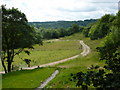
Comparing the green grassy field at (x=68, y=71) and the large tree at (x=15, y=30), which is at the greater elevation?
the large tree at (x=15, y=30)

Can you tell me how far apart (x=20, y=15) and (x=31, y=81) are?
14197mm

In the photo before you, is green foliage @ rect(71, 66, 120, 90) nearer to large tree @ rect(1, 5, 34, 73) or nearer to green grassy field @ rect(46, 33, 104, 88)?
green grassy field @ rect(46, 33, 104, 88)

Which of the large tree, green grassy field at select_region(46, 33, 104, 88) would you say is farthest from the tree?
green grassy field at select_region(46, 33, 104, 88)

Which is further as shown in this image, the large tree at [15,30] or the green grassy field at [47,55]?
the green grassy field at [47,55]

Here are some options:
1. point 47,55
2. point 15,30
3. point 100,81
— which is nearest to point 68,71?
point 15,30

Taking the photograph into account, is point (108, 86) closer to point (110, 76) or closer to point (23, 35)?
point (110, 76)

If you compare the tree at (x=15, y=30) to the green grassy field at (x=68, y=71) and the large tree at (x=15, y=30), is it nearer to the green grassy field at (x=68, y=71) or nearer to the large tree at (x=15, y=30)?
the large tree at (x=15, y=30)

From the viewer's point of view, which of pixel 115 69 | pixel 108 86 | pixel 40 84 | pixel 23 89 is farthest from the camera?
pixel 40 84

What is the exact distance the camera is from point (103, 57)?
6.11 meters

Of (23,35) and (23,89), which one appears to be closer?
(23,89)

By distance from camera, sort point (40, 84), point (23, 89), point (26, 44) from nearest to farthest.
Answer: point (23, 89) → point (40, 84) → point (26, 44)

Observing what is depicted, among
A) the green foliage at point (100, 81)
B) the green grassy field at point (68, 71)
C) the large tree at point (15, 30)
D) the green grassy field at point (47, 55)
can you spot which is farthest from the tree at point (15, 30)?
the green foliage at point (100, 81)

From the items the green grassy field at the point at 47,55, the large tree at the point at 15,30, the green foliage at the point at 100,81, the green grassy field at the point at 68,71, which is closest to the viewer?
the green foliage at the point at 100,81

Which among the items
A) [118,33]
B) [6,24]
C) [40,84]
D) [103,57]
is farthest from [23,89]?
[118,33]
